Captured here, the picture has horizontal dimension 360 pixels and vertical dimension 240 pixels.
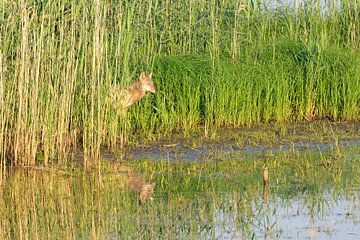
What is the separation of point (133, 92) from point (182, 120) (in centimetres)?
95

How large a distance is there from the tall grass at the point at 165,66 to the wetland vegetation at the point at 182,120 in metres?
0.02

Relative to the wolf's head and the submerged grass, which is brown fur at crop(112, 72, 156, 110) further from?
the submerged grass

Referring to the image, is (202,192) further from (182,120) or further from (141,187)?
(182,120)

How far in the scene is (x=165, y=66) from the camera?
38.6 ft

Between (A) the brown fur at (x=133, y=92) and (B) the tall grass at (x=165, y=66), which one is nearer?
(B) the tall grass at (x=165, y=66)

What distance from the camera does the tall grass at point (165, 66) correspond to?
936 cm

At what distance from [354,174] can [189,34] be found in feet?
13.7

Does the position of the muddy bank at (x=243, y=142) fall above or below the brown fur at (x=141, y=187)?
above

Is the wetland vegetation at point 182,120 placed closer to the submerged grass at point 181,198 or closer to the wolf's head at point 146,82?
the submerged grass at point 181,198

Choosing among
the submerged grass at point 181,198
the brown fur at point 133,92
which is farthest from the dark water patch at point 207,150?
the brown fur at point 133,92

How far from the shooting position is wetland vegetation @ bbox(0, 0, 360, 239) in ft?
24.5

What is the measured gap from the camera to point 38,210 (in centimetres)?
779

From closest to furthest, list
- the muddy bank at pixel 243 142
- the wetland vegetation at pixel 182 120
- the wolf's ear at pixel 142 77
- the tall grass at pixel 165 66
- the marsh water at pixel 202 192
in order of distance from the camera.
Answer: the marsh water at pixel 202 192
the wetland vegetation at pixel 182 120
the tall grass at pixel 165 66
the muddy bank at pixel 243 142
the wolf's ear at pixel 142 77

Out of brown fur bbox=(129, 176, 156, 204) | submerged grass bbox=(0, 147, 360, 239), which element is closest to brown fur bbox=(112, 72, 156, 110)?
submerged grass bbox=(0, 147, 360, 239)
